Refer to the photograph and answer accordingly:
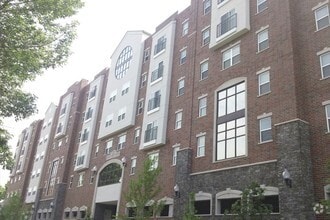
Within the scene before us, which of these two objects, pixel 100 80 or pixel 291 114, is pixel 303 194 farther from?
pixel 100 80

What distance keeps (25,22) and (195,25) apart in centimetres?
1978

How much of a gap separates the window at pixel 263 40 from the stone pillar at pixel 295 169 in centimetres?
661

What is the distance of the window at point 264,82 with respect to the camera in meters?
23.7

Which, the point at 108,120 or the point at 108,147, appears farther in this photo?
the point at 108,120

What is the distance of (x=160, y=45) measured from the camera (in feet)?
123

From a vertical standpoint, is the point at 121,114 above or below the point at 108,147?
Result: above

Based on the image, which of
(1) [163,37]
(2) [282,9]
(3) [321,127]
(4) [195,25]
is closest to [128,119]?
(1) [163,37]

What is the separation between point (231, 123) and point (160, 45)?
15.1 meters

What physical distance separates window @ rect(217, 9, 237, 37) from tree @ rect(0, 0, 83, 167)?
13756mm

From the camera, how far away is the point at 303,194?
1839 cm

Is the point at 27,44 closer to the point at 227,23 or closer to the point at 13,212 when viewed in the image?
the point at 227,23

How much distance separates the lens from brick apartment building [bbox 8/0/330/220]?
20.4 m

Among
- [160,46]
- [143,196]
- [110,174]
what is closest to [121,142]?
[110,174]

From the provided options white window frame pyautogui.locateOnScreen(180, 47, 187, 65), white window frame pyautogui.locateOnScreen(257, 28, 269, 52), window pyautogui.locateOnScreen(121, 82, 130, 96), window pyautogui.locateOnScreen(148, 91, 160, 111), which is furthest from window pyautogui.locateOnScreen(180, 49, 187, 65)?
white window frame pyautogui.locateOnScreen(257, 28, 269, 52)
